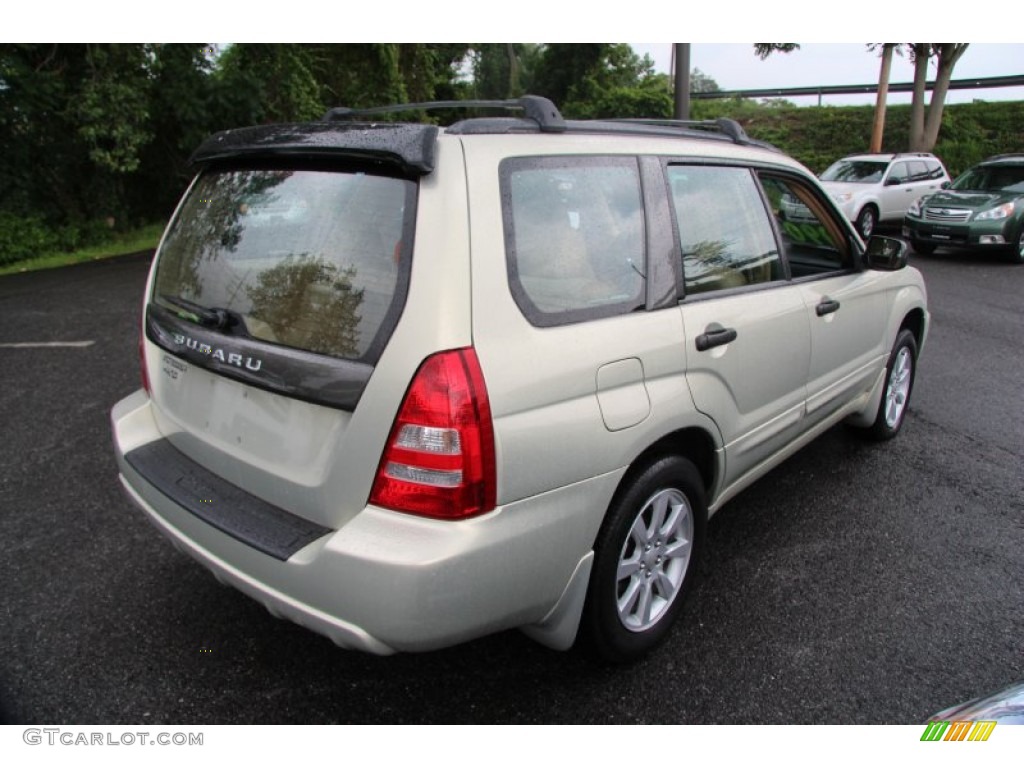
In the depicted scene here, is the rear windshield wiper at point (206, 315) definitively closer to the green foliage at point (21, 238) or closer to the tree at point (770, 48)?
the green foliage at point (21, 238)

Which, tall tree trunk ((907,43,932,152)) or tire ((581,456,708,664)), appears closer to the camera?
tire ((581,456,708,664))

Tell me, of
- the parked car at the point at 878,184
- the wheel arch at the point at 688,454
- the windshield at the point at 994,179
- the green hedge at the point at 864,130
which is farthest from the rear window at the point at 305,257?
the green hedge at the point at 864,130

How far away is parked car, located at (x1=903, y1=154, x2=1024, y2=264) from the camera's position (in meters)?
11.2

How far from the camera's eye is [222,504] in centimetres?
217

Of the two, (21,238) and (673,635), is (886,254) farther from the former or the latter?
(21,238)

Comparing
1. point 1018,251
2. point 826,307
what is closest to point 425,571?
point 826,307

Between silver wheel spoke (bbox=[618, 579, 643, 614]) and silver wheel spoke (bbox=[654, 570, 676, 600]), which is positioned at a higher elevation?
silver wheel spoke (bbox=[618, 579, 643, 614])

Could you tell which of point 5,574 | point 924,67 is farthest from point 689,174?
point 924,67

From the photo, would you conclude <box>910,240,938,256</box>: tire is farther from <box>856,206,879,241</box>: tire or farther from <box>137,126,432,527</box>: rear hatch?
<box>137,126,432,527</box>: rear hatch

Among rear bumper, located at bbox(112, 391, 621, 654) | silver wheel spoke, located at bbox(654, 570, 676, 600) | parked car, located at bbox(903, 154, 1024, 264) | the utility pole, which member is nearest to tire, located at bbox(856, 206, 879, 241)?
parked car, located at bbox(903, 154, 1024, 264)

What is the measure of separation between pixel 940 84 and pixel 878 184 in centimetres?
815

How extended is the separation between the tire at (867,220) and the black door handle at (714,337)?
12189 mm

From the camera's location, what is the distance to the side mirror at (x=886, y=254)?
11.9ft

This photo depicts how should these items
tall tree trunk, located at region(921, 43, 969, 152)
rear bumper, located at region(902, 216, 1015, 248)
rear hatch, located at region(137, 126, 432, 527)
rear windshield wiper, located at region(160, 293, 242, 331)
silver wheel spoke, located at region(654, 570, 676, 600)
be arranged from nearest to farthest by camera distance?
rear hatch, located at region(137, 126, 432, 527) → rear windshield wiper, located at region(160, 293, 242, 331) → silver wheel spoke, located at region(654, 570, 676, 600) → rear bumper, located at region(902, 216, 1015, 248) → tall tree trunk, located at region(921, 43, 969, 152)
